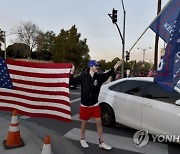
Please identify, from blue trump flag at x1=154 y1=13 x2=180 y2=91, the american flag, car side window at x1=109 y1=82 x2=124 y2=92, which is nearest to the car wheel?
car side window at x1=109 y1=82 x2=124 y2=92

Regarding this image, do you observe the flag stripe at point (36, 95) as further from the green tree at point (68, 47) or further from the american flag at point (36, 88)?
the green tree at point (68, 47)

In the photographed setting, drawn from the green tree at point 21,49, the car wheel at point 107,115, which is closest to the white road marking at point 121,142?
the car wheel at point 107,115

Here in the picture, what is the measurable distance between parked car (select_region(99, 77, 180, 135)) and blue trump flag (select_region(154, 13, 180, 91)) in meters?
0.79

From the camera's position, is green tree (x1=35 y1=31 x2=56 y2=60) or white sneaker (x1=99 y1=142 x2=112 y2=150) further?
green tree (x1=35 y1=31 x2=56 y2=60)

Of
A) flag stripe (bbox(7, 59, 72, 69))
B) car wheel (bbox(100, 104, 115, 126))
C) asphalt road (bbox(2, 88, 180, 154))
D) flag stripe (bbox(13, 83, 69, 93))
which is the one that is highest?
flag stripe (bbox(7, 59, 72, 69))

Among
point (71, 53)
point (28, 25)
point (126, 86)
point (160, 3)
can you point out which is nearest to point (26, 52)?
point (28, 25)

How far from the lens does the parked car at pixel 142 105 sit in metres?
5.22

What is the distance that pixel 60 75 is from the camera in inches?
187

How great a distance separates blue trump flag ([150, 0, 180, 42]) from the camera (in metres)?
5.04

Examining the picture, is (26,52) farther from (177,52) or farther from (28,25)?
(177,52)

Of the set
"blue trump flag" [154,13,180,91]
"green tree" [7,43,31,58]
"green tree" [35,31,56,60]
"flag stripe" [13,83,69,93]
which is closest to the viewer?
"blue trump flag" [154,13,180,91]

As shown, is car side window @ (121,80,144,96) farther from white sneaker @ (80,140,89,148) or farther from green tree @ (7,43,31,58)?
green tree @ (7,43,31,58)

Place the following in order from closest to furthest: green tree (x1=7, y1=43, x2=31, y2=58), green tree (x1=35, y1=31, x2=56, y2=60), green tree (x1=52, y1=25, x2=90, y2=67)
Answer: green tree (x1=52, y1=25, x2=90, y2=67), green tree (x1=7, y1=43, x2=31, y2=58), green tree (x1=35, y1=31, x2=56, y2=60)

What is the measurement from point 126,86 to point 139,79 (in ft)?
1.34
